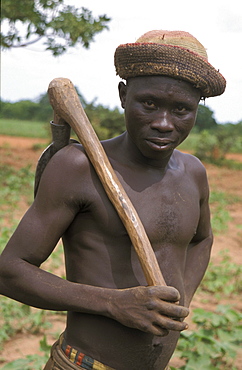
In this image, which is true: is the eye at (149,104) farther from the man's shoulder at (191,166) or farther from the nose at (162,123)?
the man's shoulder at (191,166)

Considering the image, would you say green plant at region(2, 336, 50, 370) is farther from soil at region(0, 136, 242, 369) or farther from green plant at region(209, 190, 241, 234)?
green plant at region(209, 190, 241, 234)

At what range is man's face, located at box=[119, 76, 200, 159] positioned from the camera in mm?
1587

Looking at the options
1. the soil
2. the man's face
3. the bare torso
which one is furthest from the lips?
the soil

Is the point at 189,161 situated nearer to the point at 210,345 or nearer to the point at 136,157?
the point at 136,157

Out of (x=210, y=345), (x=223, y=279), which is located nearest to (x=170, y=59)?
(x=210, y=345)

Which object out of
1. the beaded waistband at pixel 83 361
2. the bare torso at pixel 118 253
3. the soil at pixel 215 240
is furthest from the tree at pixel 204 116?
the soil at pixel 215 240

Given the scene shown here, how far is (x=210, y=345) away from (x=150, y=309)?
197cm

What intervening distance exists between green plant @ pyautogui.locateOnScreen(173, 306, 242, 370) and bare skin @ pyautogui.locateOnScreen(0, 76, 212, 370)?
140 cm

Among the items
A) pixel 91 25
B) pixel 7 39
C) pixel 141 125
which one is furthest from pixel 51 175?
pixel 7 39

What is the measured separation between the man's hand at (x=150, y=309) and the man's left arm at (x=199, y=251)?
0.43 m

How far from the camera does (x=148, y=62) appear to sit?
62.1 inches

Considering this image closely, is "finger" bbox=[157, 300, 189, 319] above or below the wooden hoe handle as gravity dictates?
below

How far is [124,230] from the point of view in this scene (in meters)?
1.63

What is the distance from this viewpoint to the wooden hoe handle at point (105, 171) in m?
1.54
